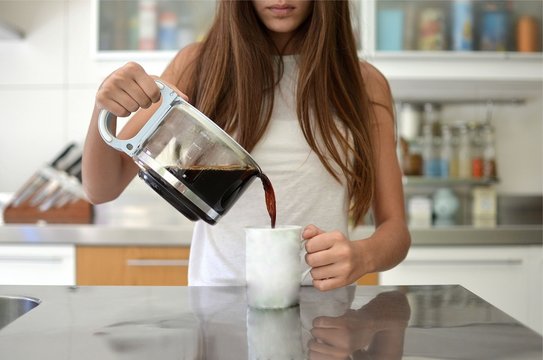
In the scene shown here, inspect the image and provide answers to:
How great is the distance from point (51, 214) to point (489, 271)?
1.38 metres

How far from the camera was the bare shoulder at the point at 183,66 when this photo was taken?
1.17 meters

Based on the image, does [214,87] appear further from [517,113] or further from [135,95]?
[517,113]

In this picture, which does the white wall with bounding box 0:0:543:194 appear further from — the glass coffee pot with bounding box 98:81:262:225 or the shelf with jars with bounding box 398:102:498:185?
the glass coffee pot with bounding box 98:81:262:225

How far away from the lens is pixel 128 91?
0.81m

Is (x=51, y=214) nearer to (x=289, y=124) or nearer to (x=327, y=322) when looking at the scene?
(x=289, y=124)

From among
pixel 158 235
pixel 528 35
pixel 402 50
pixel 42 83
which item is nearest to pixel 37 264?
pixel 158 235

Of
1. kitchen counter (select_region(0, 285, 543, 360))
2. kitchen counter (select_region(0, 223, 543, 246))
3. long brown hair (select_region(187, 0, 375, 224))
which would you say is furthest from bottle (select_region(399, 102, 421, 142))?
kitchen counter (select_region(0, 285, 543, 360))

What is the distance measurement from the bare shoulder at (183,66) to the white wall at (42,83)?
1496 millimetres

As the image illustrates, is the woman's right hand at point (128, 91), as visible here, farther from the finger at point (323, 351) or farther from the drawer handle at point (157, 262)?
the drawer handle at point (157, 262)

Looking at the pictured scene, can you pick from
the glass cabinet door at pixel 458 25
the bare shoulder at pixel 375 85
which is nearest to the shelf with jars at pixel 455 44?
the glass cabinet door at pixel 458 25

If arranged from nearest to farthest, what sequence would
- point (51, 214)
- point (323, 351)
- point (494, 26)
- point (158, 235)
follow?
point (323, 351) < point (158, 235) < point (51, 214) < point (494, 26)

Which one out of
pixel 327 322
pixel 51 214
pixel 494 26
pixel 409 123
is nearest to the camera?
pixel 327 322

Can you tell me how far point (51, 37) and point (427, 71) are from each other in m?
1.39

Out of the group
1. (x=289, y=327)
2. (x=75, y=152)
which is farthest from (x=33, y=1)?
(x=289, y=327)
